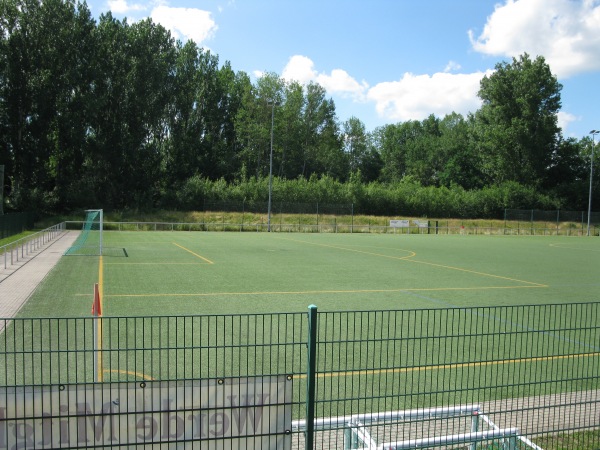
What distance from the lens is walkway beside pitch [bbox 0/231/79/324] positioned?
1192cm

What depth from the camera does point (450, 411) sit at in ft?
16.6

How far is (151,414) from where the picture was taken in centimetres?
385

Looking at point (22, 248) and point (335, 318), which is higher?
point (22, 248)

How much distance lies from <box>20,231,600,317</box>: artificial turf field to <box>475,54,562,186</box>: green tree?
170ft

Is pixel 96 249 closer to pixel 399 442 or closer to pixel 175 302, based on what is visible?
pixel 175 302

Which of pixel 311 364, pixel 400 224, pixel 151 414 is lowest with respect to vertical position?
pixel 400 224

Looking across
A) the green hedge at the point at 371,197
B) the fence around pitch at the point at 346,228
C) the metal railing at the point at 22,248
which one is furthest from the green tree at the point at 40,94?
the metal railing at the point at 22,248

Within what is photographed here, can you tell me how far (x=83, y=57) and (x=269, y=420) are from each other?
200ft

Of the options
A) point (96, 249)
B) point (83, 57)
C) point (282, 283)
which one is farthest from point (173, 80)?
point (282, 283)

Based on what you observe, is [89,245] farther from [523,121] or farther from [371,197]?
[523,121]

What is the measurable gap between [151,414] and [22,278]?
1417cm

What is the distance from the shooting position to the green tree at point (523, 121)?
74375 mm

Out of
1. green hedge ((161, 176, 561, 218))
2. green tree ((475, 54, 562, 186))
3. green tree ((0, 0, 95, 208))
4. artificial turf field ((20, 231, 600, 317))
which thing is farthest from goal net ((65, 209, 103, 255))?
green tree ((475, 54, 562, 186))

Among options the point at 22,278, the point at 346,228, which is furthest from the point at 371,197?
the point at 22,278
